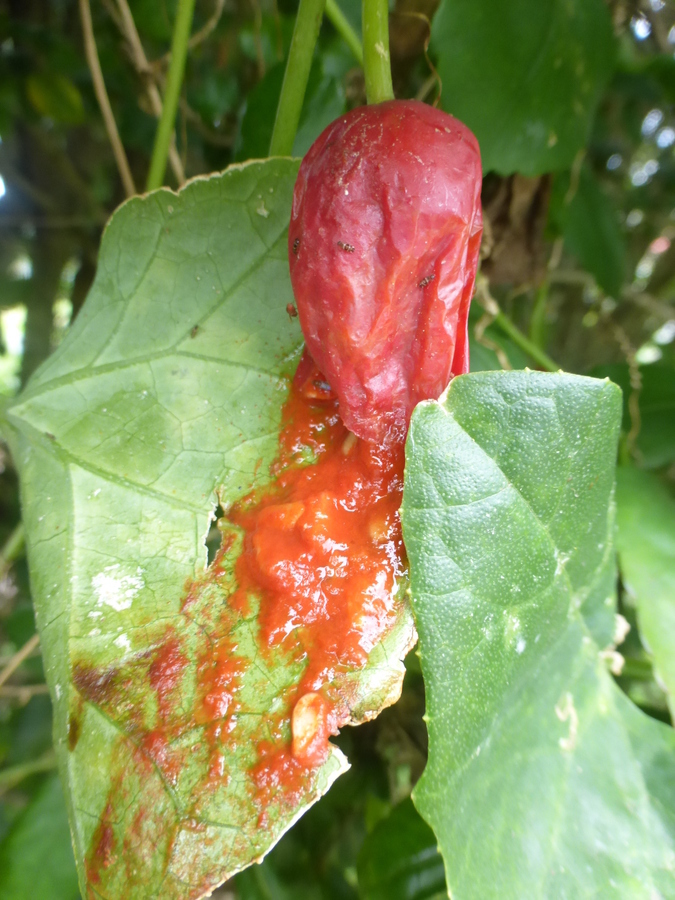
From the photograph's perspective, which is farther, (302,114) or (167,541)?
(302,114)

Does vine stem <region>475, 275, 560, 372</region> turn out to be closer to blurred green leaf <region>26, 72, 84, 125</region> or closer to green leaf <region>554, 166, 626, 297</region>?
green leaf <region>554, 166, 626, 297</region>

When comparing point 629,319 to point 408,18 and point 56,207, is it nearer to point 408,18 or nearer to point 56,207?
point 408,18

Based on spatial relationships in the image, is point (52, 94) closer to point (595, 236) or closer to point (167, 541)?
point (595, 236)

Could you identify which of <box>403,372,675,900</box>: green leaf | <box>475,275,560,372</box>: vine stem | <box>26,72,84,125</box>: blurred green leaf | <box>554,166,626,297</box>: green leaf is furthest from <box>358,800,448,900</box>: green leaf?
<box>26,72,84,125</box>: blurred green leaf

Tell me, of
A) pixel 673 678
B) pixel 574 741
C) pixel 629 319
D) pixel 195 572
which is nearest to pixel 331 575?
pixel 195 572

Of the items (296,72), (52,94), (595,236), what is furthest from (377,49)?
(52,94)

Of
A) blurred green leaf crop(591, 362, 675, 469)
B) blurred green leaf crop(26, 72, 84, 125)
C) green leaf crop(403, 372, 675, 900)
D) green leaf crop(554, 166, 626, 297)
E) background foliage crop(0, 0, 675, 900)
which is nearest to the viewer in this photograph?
green leaf crop(403, 372, 675, 900)

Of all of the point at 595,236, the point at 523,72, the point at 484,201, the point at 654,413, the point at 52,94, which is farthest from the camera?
the point at 52,94
